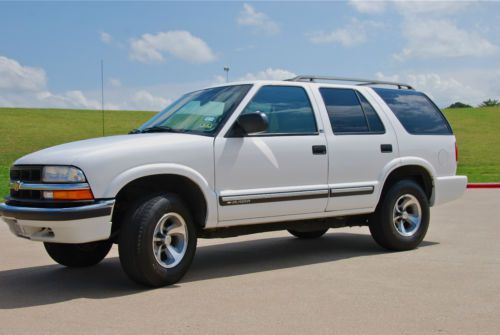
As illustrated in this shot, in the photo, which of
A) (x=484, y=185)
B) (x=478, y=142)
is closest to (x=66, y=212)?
(x=484, y=185)

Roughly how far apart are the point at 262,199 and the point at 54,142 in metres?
37.2

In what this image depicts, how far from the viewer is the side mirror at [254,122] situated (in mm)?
6020

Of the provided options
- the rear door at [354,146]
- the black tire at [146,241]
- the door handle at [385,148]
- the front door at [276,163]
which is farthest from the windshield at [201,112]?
the door handle at [385,148]

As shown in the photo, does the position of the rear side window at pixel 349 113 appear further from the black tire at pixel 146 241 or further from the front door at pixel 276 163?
the black tire at pixel 146 241

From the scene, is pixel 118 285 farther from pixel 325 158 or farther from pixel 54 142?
pixel 54 142

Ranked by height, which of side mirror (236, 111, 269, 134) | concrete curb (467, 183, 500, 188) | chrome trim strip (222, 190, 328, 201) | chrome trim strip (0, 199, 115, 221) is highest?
side mirror (236, 111, 269, 134)

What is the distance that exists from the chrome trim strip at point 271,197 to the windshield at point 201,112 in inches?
26.0

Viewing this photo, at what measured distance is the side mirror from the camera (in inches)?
237

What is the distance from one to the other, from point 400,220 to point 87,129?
42.2 m

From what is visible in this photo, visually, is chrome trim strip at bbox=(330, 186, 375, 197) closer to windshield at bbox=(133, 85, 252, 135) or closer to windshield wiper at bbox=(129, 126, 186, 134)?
windshield at bbox=(133, 85, 252, 135)

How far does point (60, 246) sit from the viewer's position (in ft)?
22.0

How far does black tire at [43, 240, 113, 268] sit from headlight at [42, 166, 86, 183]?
136 cm

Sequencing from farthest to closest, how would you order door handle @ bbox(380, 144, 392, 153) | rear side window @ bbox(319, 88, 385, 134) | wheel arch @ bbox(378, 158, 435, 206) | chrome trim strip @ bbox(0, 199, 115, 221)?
wheel arch @ bbox(378, 158, 435, 206) → door handle @ bbox(380, 144, 392, 153) → rear side window @ bbox(319, 88, 385, 134) → chrome trim strip @ bbox(0, 199, 115, 221)

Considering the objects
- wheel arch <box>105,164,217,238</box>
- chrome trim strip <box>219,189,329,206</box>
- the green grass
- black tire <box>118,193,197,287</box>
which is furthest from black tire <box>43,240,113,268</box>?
the green grass
